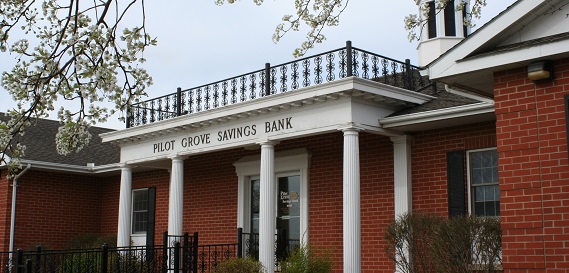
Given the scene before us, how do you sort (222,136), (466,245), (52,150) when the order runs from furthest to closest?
(52,150) → (222,136) → (466,245)

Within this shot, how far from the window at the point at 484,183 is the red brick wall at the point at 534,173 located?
411cm

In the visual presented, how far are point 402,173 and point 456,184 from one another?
4.04 ft

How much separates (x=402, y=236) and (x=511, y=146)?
3.32m

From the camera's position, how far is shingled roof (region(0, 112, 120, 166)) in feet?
71.9

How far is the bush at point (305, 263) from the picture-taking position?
43.8 ft

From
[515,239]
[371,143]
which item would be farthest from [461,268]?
[371,143]

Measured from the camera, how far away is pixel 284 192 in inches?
661

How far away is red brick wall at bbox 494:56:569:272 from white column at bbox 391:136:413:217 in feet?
17.2

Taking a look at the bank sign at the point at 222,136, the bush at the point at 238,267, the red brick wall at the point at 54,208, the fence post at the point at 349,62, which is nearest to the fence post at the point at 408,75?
the fence post at the point at 349,62

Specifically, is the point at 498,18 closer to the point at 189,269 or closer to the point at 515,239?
the point at 515,239

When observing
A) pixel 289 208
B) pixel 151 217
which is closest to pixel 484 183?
pixel 289 208

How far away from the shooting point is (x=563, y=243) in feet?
26.0

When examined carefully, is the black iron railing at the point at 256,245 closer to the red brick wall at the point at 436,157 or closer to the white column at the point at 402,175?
the white column at the point at 402,175

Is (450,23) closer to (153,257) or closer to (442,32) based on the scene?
(442,32)
